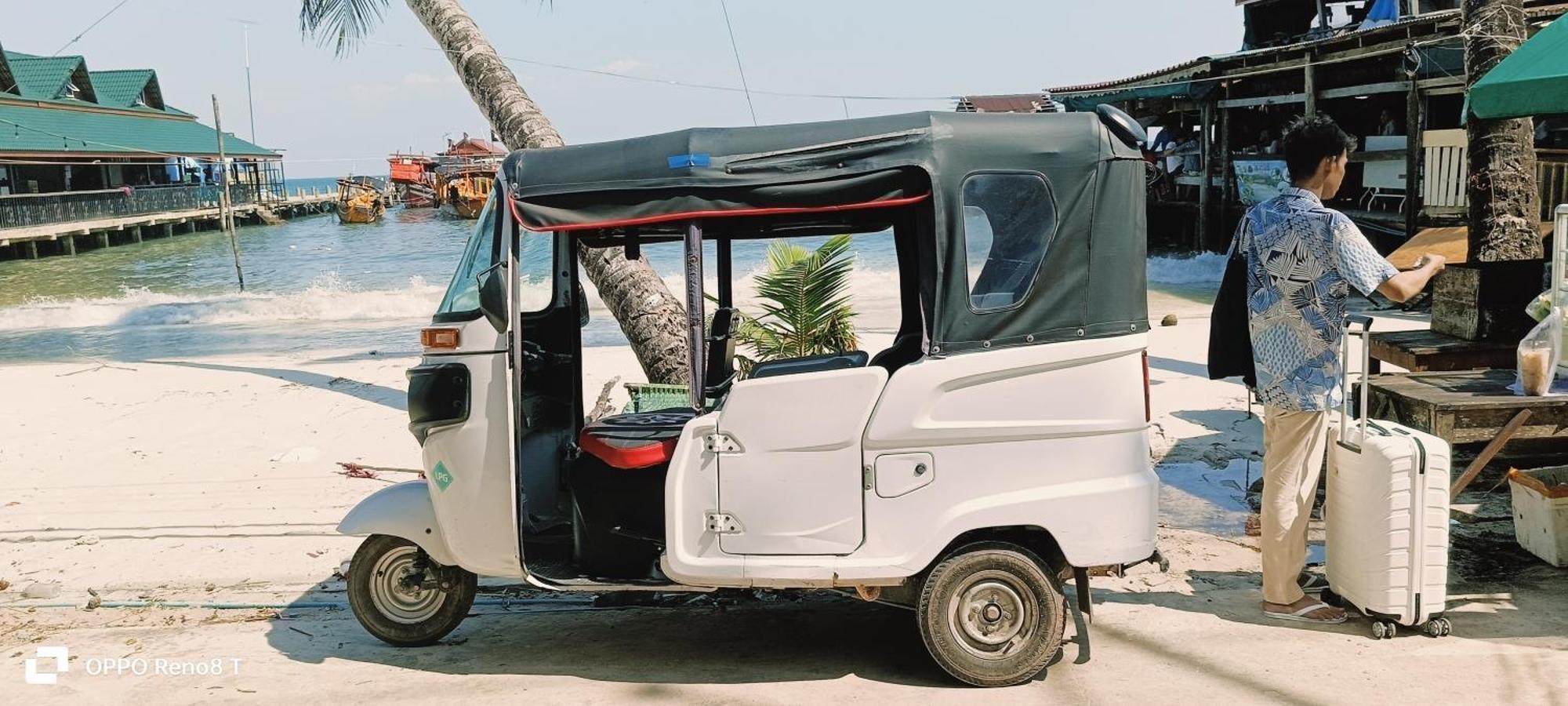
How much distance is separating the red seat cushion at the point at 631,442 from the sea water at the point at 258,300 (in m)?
1.16

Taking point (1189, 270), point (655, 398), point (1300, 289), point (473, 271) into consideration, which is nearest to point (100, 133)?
point (1189, 270)

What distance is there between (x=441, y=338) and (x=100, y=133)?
163 ft

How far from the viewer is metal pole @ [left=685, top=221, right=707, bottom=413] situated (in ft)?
13.9

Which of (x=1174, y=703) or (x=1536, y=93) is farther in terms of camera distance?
(x=1536, y=93)

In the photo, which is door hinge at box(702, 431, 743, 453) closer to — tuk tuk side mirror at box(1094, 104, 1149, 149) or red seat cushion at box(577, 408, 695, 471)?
red seat cushion at box(577, 408, 695, 471)

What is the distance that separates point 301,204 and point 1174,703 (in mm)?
76438

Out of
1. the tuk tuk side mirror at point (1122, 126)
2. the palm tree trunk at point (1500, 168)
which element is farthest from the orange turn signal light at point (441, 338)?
the palm tree trunk at point (1500, 168)

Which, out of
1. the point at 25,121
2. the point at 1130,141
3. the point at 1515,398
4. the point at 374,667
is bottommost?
the point at 374,667

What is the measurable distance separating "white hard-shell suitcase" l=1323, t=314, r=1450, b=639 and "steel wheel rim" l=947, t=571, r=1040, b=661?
4.58 ft

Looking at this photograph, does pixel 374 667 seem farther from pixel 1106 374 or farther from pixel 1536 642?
pixel 1536 642

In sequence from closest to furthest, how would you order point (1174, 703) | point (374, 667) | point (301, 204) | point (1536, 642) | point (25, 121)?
1. point (1174, 703)
2. point (1536, 642)
3. point (374, 667)
4. point (25, 121)
5. point (301, 204)

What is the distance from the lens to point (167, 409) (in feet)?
35.2

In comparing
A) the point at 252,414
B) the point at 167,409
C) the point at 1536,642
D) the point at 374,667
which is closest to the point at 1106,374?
the point at 1536,642

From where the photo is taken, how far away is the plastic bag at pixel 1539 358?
510 cm
